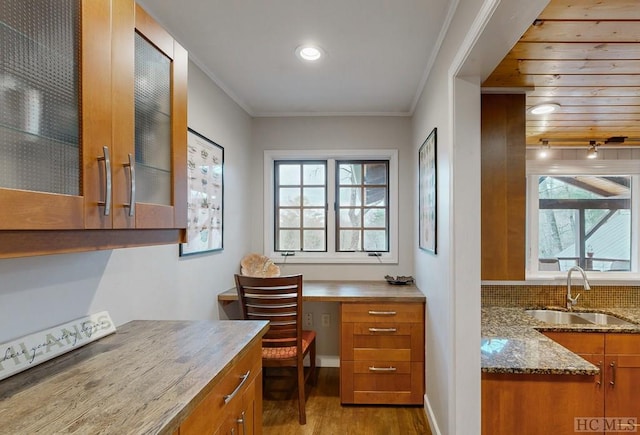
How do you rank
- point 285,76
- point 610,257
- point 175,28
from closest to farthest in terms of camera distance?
point 175,28 → point 285,76 → point 610,257

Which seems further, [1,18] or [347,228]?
[347,228]

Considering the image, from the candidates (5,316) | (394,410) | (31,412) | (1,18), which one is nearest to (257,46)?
(1,18)

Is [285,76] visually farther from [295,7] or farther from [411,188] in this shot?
[411,188]

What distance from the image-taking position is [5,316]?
1.04 meters

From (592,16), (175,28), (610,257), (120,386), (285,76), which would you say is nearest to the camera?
(120,386)

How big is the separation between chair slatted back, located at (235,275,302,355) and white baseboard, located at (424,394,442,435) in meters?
0.98

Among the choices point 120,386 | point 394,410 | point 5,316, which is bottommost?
point 394,410

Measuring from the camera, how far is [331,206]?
3400mm

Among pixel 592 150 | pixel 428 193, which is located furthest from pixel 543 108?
pixel 592 150

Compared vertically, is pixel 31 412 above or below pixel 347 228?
below

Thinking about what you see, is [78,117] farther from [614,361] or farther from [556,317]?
[556,317]

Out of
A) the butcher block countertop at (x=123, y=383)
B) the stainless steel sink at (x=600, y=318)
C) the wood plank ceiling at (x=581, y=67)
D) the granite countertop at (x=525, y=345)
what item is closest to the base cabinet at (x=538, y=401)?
the granite countertop at (x=525, y=345)

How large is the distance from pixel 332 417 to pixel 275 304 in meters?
0.94

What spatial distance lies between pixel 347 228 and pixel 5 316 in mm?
2703
